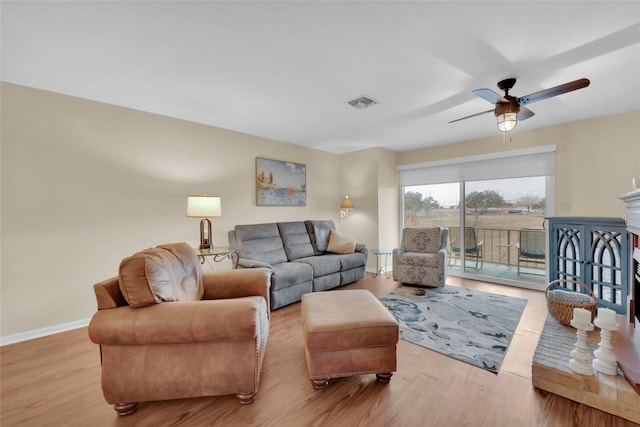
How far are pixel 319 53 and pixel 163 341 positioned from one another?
7.09ft

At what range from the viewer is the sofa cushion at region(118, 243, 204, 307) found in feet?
4.76

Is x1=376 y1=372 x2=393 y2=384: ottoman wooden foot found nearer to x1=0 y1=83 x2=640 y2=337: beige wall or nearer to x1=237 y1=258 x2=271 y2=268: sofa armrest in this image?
x1=237 y1=258 x2=271 y2=268: sofa armrest

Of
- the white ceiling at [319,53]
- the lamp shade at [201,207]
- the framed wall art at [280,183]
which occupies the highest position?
the white ceiling at [319,53]

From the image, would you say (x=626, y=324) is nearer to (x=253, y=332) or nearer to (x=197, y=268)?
(x=253, y=332)

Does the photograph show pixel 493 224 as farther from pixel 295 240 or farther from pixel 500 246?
pixel 295 240

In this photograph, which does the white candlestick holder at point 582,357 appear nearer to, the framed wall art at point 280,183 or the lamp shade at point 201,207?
the lamp shade at point 201,207

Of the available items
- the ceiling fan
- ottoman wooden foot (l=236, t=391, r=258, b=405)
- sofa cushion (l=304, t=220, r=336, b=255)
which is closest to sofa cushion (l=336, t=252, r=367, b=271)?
sofa cushion (l=304, t=220, r=336, b=255)

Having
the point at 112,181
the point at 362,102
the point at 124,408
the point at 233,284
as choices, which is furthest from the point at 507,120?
the point at 112,181

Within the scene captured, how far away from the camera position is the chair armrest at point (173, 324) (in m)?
1.40

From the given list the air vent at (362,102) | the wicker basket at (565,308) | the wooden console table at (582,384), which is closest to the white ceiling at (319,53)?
the air vent at (362,102)

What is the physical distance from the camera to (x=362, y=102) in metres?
2.78

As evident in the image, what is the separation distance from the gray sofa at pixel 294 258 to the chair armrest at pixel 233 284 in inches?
31.1

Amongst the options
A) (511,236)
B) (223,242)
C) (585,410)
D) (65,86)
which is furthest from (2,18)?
(511,236)

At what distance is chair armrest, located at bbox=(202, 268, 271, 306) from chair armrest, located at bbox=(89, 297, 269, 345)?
0.63m
